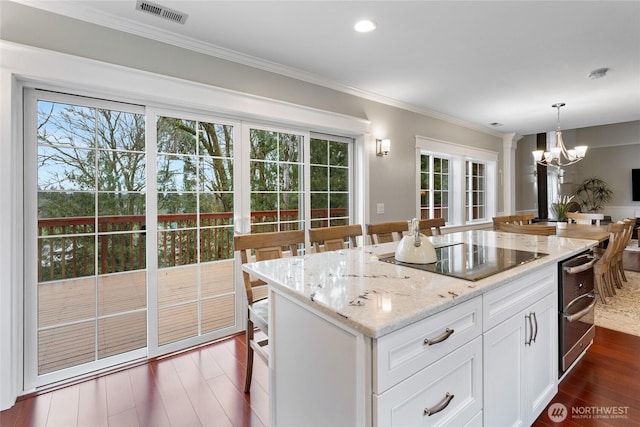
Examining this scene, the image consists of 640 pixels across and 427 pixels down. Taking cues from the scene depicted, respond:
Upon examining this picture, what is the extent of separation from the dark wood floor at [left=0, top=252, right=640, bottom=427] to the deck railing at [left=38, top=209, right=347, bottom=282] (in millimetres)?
787

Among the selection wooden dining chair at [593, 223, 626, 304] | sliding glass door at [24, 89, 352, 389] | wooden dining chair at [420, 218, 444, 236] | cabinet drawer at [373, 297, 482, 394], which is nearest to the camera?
cabinet drawer at [373, 297, 482, 394]

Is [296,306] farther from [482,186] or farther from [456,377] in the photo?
[482,186]

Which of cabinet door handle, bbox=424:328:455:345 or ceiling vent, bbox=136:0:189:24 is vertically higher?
ceiling vent, bbox=136:0:189:24

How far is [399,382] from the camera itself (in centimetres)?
94

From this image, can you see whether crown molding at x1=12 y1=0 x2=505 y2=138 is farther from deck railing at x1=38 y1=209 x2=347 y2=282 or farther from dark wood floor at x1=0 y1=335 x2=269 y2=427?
dark wood floor at x1=0 y1=335 x2=269 y2=427

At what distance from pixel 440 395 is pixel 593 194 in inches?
404

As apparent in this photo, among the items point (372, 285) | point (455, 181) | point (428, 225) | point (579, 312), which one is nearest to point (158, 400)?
point (372, 285)

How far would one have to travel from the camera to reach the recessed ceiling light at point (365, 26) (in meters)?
2.33

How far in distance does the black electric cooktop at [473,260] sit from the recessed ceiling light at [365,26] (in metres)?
1.75

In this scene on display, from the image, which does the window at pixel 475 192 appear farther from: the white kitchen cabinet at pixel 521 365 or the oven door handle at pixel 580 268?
the white kitchen cabinet at pixel 521 365

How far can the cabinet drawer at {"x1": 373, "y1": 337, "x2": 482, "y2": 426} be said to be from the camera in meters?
0.93

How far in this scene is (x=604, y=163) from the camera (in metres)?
8.33

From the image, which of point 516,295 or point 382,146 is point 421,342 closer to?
point 516,295

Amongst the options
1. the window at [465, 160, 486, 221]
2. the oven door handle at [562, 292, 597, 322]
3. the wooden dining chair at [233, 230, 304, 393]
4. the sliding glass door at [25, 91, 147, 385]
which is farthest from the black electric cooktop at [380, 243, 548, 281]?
the window at [465, 160, 486, 221]
